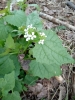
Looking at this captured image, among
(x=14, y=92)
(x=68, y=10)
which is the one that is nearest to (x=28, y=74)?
(x=14, y=92)

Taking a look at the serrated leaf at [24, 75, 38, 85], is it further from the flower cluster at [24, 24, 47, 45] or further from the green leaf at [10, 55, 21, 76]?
the flower cluster at [24, 24, 47, 45]

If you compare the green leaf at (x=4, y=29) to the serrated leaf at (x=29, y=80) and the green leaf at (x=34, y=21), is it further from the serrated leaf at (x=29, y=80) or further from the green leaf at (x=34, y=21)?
the serrated leaf at (x=29, y=80)

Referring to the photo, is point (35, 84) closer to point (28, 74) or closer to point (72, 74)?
point (28, 74)

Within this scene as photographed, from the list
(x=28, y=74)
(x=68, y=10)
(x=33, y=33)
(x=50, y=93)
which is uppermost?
(x=33, y=33)

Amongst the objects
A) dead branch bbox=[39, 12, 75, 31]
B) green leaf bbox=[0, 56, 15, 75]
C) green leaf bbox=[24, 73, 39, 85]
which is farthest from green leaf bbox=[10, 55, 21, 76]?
dead branch bbox=[39, 12, 75, 31]

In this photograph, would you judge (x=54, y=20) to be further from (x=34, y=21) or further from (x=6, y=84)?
(x=6, y=84)

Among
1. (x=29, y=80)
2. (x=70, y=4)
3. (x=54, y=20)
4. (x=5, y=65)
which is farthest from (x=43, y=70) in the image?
(x=70, y=4)
